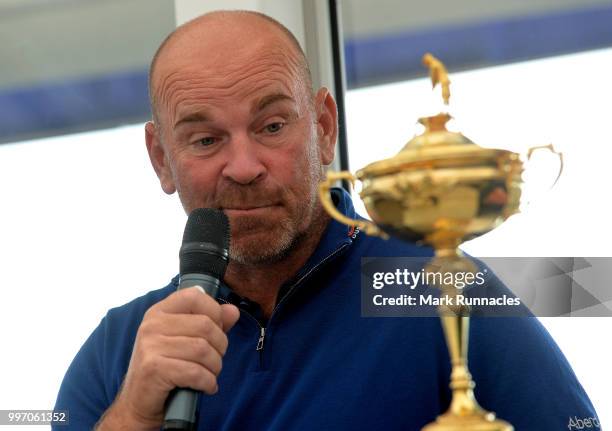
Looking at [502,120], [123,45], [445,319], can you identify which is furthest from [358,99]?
[445,319]

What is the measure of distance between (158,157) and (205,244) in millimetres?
491

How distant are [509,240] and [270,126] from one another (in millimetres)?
881

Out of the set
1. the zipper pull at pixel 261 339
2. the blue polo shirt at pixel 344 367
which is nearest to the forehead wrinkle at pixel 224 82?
the blue polo shirt at pixel 344 367

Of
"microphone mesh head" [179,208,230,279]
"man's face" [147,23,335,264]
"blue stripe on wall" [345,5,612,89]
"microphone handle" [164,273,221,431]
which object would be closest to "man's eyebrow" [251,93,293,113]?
"man's face" [147,23,335,264]

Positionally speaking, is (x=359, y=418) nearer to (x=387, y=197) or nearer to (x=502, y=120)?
(x=387, y=197)

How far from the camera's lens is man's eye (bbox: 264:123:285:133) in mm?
1285

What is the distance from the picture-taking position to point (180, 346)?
3.04 feet

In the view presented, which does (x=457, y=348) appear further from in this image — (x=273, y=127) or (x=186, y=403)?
(x=273, y=127)

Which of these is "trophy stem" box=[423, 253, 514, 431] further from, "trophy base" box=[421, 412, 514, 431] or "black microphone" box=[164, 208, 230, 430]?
"black microphone" box=[164, 208, 230, 430]

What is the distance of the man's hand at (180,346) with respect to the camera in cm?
92

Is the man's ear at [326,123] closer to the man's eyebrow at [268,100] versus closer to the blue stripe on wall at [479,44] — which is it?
the man's eyebrow at [268,100]

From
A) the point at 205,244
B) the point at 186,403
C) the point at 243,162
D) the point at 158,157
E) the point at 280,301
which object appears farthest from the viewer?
the point at 158,157

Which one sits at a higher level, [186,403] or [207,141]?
[207,141]

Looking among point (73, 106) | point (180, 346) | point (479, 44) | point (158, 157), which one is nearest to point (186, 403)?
point (180, 346)
